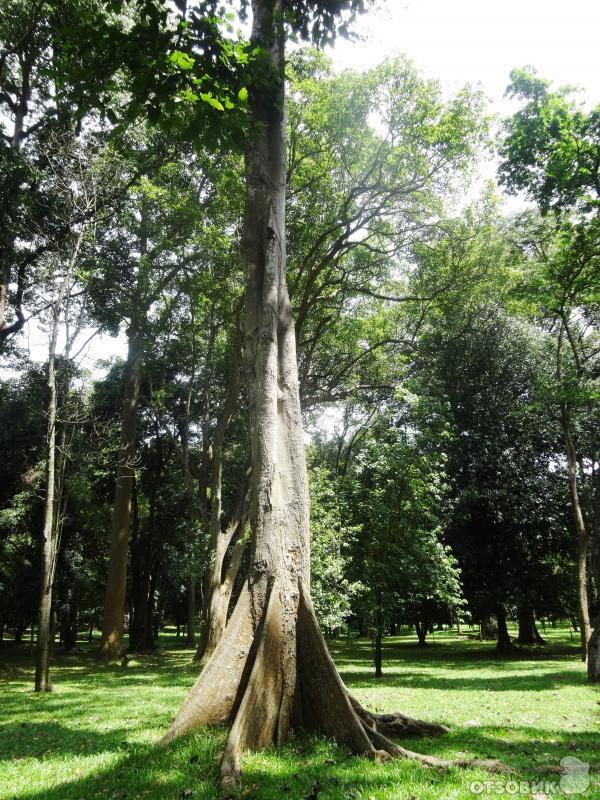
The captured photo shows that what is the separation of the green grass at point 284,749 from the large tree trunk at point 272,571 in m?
0.27

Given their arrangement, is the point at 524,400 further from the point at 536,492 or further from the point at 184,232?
the point at 184,232

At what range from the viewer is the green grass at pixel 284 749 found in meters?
4.28

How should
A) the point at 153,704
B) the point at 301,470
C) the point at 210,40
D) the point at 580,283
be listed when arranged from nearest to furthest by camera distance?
the point at 210,40, the point at 301,470, the point at 153,704, the point at 580,283

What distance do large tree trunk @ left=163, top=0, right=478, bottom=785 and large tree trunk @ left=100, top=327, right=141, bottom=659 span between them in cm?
1362

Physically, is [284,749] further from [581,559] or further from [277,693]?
[581,559]

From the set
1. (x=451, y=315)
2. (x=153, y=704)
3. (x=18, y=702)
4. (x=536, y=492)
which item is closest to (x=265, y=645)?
(x=153, y=704)

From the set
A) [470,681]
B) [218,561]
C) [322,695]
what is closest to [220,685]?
[322,695]

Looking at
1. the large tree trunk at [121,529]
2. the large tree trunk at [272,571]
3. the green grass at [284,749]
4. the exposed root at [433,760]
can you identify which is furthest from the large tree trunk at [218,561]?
the exposed root at [433,760]

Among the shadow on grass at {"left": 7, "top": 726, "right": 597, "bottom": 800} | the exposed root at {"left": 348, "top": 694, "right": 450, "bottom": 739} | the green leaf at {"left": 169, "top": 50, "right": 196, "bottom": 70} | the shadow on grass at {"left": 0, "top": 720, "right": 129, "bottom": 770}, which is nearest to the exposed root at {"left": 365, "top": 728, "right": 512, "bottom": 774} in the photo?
the shadow on grass at {"left": 7, "top": 726, "right": 597, "bottom": 800}

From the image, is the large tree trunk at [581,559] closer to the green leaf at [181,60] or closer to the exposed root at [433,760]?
the exposed root at [433,760]

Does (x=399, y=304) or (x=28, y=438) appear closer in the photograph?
(x=399, y=304)

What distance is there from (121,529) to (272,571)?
670 inches

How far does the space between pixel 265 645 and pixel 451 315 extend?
15.4m

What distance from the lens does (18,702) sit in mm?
11055
